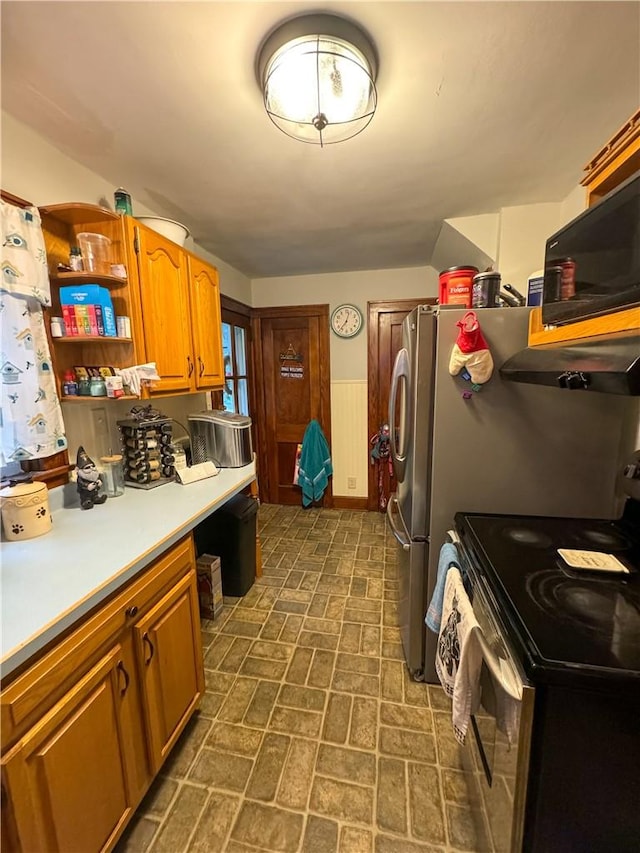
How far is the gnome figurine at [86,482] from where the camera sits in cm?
149

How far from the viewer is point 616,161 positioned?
3.25 ft

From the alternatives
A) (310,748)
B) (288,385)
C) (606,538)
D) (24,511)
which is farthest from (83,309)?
(288,385)

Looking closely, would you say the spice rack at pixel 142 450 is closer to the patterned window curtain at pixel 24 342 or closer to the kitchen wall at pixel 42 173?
the patterned window curtain at pixel 24 342

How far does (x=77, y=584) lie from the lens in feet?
3.07

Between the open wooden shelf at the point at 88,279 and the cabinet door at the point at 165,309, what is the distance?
0.11 meters

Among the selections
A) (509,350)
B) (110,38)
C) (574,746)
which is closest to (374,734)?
(574,746)

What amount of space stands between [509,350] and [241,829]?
195 centimetres

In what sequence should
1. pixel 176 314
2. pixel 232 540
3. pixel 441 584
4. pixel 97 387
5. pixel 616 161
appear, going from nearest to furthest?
pixel 616 161
pixel 441 584
pixel 97 387
pixel 176 314
pixel 232 540

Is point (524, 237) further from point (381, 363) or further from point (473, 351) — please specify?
point (381, 363)

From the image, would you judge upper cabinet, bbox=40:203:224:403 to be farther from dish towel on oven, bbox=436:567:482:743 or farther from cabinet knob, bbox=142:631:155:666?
dish towel on oven, bbox=436:567:482:743

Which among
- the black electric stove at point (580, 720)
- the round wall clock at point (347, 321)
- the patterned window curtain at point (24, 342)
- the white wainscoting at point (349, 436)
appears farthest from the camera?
the white wainscoting at point (349, 436)

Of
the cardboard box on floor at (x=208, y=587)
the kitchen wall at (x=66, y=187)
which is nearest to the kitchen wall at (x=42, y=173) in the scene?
the kitchen wall at (x=66, y=187)

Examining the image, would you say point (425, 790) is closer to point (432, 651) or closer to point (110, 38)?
point (432, 651)

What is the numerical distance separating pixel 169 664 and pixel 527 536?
1357 millimetres
